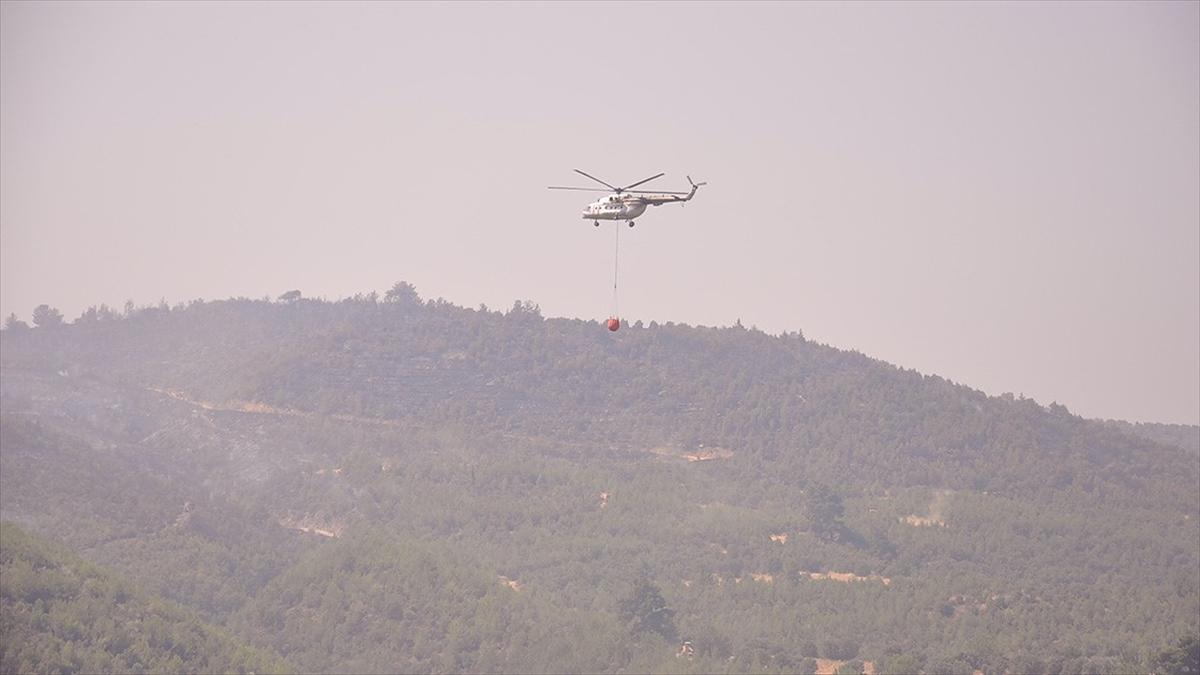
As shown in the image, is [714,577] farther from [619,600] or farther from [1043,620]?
[1043,620]

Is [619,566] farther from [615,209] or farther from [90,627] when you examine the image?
[615,209]

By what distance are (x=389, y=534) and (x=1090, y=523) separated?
78.4 meters

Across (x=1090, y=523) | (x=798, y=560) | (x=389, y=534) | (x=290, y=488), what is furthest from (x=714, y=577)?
(x=290, y=488)

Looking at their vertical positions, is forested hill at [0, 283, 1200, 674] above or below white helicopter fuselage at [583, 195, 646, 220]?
below

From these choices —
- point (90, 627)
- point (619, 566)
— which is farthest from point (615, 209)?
point (619, 566)

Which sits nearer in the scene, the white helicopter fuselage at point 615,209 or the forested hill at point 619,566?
the white helicopter fuselage at point 615,209

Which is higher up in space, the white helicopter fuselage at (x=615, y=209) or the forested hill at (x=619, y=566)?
the white helicopter fuselage at (x=615, y=209)

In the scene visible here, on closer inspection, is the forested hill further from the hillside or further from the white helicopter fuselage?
the white helicopter fuselage

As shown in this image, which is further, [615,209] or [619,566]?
[619,566]

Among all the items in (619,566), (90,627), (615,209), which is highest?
(615,209)

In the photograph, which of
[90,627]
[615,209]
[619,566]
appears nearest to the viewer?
[615,209]

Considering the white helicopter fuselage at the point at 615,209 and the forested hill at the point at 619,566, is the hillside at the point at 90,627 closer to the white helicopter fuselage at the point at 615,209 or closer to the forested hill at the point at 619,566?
the forested hill at the point at 619,566

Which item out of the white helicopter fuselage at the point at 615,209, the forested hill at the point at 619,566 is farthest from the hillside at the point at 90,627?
the white helicopter fuselage at the point at 615,209

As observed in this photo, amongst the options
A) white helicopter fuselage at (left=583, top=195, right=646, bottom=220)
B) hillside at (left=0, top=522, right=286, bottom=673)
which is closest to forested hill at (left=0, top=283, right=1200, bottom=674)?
hillside at (left=0, top=522, right=286, bottom=673)
